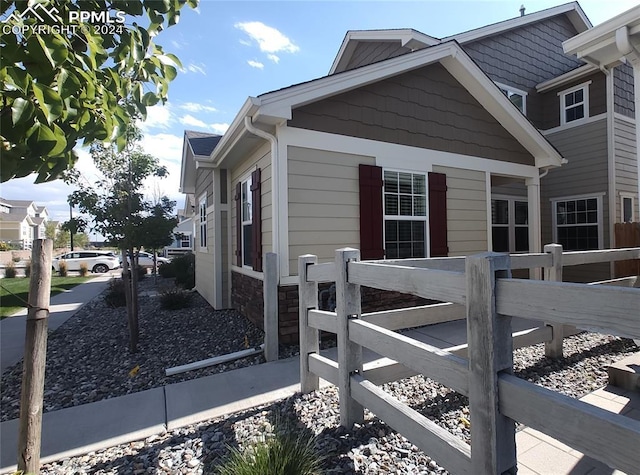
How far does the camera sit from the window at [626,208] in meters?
8.80

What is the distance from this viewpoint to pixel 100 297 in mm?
10070

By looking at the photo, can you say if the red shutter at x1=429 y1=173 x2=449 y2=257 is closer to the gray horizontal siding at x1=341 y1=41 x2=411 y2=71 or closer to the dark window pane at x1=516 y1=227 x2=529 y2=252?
the gray horizontal siding at x1=341 y1=41 x2=411 y2=71

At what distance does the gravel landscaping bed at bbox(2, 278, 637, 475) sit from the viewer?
2.26 metres

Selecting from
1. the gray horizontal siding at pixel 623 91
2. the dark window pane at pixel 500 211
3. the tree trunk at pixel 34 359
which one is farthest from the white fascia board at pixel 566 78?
the tree trunk at pixel 34 359

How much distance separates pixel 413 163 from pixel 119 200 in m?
5.02

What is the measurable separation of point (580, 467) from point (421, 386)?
1.38 metres

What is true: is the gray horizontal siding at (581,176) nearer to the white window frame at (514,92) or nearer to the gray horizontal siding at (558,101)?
the gray horizontal siding at (558,101)

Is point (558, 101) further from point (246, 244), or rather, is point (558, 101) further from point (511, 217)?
point (246, 244)

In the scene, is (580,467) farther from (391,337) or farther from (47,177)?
(47,177)

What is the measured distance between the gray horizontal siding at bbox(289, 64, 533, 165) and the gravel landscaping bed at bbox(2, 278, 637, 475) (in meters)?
3.46

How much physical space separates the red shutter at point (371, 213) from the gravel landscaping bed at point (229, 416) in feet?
6.25

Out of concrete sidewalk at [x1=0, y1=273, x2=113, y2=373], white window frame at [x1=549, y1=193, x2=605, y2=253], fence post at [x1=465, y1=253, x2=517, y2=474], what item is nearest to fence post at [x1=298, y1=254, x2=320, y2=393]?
fence post at [x1=465, y1=253, x2=517, y2=474]

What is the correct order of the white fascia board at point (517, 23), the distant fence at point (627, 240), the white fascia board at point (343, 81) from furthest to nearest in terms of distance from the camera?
the white fascia board at point (517, 23), the distant fence at point (627, 240), the white fascia board at point (343, 81)
